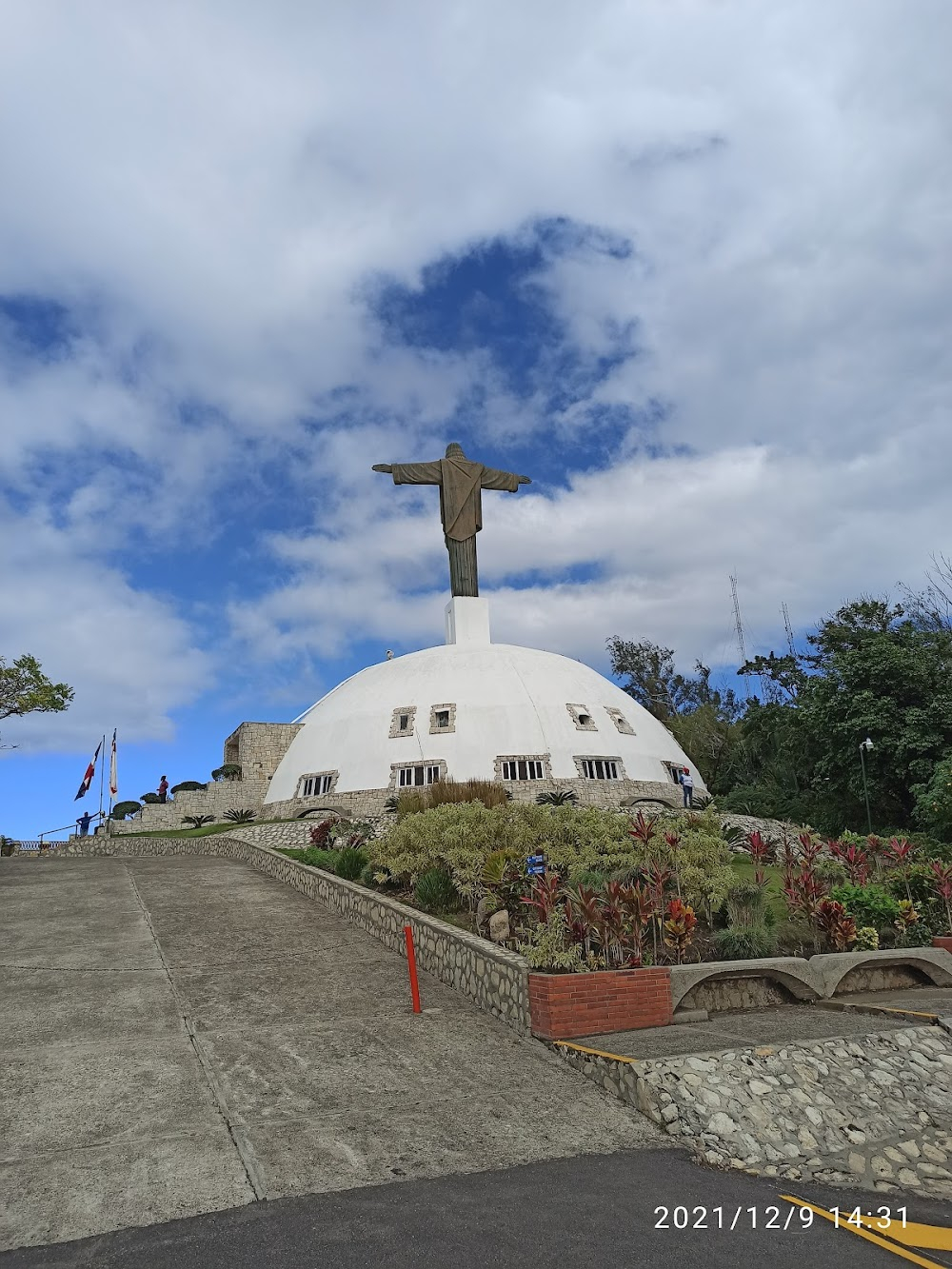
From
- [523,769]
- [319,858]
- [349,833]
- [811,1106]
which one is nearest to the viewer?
[811,1106]

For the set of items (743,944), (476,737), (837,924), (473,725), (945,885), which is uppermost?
(473,725)

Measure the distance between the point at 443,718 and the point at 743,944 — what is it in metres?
21.8

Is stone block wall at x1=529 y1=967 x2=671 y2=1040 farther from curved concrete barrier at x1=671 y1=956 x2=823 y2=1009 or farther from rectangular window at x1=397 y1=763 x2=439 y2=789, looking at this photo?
rectangular window at x1=397 y1=763 x2=439 y2=789

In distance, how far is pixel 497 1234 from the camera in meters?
4.95

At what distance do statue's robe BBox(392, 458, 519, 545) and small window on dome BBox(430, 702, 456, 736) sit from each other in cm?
859

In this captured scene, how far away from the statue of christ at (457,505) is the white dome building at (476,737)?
10.5 ft

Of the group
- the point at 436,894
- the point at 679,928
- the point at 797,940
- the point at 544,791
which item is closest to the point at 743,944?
the point at 679,928

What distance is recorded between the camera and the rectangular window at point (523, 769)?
30.1m

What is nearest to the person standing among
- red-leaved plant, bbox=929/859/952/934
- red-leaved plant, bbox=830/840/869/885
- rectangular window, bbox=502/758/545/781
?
rectangular window, bbox=502/758/545/781

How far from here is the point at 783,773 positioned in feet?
128

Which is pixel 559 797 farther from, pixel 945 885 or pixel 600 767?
pixel 945 885

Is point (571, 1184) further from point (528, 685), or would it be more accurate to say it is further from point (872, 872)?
point (528, 685)

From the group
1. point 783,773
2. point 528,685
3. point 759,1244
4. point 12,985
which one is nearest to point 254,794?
point 528,685

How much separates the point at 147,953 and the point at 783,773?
32.7 meters
